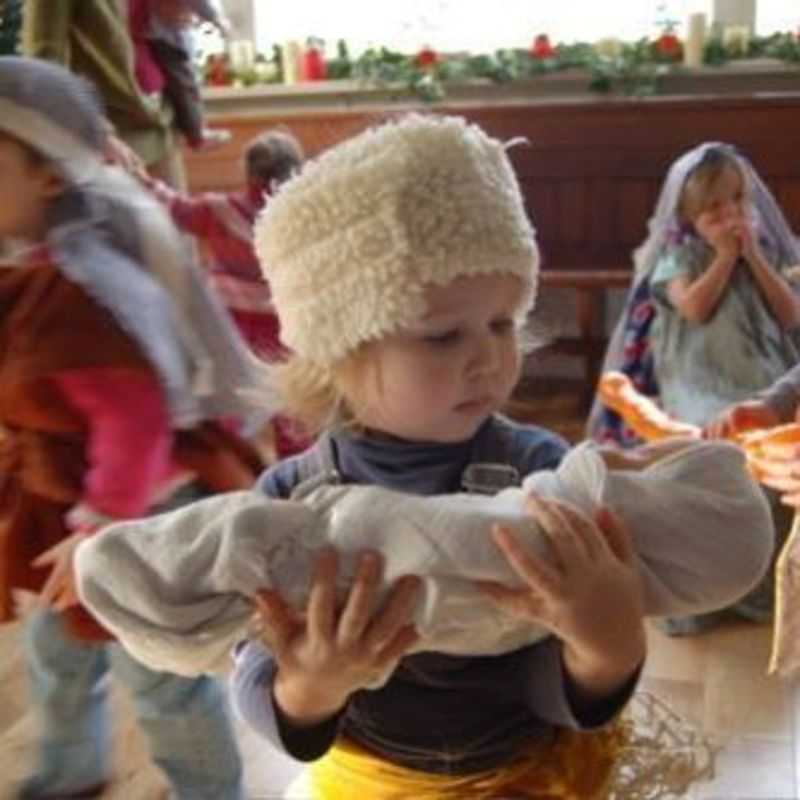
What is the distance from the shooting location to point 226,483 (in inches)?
59.3

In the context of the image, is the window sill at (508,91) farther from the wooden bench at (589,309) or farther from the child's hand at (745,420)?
the child's hand at (745,420)

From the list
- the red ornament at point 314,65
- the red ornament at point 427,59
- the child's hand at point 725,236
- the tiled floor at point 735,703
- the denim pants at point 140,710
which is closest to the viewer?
the denim pants at point 140,710

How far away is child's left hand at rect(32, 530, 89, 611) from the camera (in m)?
1.36

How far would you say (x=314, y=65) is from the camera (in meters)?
4.29

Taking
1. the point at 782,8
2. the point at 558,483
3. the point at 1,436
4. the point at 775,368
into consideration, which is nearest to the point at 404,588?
the point at 558,483

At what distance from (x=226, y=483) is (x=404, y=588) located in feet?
2.53

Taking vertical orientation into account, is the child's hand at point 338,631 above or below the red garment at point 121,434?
above

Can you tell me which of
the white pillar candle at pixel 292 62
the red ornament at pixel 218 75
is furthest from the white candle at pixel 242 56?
the white pillar candle at pixel 292 62

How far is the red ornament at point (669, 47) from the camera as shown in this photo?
3.94 meters

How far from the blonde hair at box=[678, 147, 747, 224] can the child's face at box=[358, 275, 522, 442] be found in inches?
76.1

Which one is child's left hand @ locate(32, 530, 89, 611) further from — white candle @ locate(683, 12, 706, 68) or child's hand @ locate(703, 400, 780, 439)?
white candle @ locate(683, 12, 706, 68)

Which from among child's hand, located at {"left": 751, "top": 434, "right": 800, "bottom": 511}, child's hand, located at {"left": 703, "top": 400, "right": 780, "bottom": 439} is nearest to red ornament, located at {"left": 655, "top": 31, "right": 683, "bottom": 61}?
child's hand, located at {"left": 703, "top": 400, "right": 780, "bottom": 439}

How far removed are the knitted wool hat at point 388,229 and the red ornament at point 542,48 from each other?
3.28m

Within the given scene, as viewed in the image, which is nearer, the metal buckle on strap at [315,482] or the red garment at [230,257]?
the metal buckle on strap at [315,482]
